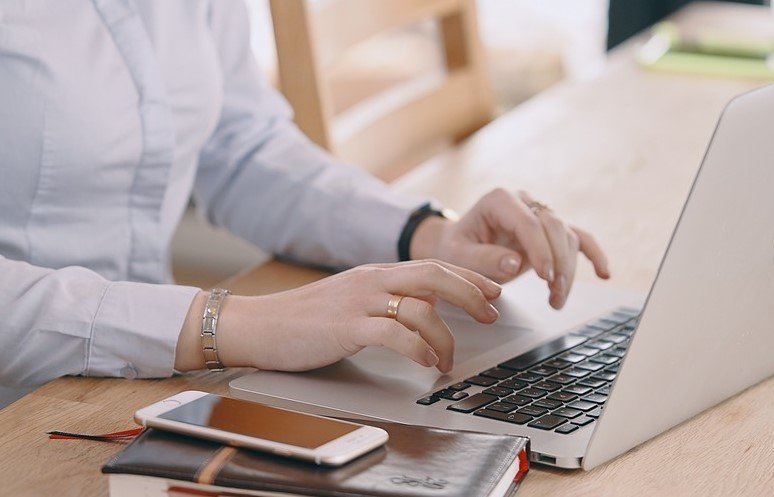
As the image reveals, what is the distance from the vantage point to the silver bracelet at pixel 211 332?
83 centimetres

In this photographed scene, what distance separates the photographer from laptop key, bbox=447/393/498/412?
2.42 ft

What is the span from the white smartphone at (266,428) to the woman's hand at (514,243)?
33 cm

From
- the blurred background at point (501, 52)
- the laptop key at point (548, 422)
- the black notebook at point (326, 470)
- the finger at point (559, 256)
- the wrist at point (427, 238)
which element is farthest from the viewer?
the blurred background at point (501, 52)

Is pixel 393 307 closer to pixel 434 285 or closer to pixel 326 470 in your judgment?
pixel 434 285

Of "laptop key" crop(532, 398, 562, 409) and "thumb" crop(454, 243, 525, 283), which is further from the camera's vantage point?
"thumb" crop(454, 243, 525, 283)

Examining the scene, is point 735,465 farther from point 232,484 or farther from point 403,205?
point 403,205

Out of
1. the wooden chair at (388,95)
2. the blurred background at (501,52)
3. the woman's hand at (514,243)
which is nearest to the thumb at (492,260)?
the woman's hand at (514,243)

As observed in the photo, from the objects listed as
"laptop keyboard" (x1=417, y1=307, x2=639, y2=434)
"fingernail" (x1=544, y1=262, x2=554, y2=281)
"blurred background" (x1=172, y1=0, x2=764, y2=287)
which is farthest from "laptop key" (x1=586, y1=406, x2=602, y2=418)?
"blurred background" (x1=172, y1=0, x2=764, y2=287)

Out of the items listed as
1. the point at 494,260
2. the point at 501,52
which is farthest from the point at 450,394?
the point at 501,52

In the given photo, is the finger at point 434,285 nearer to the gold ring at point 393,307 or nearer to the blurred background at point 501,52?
the gold ring at point 393,307

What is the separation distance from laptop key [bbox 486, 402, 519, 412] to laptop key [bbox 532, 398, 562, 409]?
2 centimetres

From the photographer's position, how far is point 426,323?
0.78 m

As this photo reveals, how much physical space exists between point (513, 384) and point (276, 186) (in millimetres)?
496

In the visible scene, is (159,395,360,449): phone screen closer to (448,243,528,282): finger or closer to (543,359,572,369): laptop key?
(543,359,572,369): laptop key
